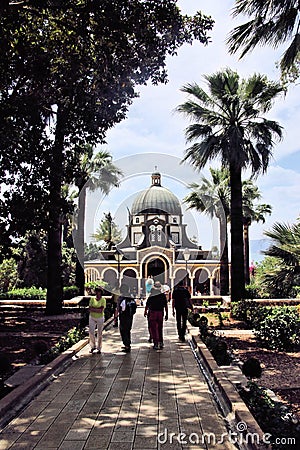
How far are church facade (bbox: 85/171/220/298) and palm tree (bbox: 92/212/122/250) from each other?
7.00 m

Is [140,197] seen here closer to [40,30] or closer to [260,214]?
[260,214]

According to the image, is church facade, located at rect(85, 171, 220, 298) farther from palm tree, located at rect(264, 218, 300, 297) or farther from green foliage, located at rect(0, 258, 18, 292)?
palm tree, located at rect(264, 218, 300, 297)

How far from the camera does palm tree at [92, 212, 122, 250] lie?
6034 centimetres

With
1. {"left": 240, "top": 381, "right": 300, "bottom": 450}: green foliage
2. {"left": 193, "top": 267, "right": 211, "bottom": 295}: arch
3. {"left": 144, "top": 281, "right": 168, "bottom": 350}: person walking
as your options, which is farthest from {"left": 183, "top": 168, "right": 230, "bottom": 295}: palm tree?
{"left": 240, "top": 381, "right": 300, "bottom": 450}: green foliage

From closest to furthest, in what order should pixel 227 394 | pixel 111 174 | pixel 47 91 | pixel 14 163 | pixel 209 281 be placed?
pixel 227 394 → pixel 47 91 → pixel 14 163 → pixel 111 174 → pixel 209 281

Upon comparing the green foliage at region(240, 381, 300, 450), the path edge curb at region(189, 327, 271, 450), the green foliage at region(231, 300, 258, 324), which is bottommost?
the path edge curb at region(189, 327, 271, 450)

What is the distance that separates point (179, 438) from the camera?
4754mm

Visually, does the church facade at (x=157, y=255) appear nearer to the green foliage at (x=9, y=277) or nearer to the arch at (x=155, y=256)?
the arch at (x=155, y=256)

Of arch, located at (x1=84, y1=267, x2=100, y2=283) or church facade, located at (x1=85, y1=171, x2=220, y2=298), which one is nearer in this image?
church facade, located at (x1=85, y1=171, x2=220, y2=298)

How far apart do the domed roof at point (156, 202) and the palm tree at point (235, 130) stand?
32.7 m

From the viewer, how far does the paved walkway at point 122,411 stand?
4695mm

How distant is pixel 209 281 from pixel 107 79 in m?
35.3

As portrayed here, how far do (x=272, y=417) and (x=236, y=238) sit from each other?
1292 centimetres

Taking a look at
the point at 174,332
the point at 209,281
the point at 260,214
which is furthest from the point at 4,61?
the point at 209,281
